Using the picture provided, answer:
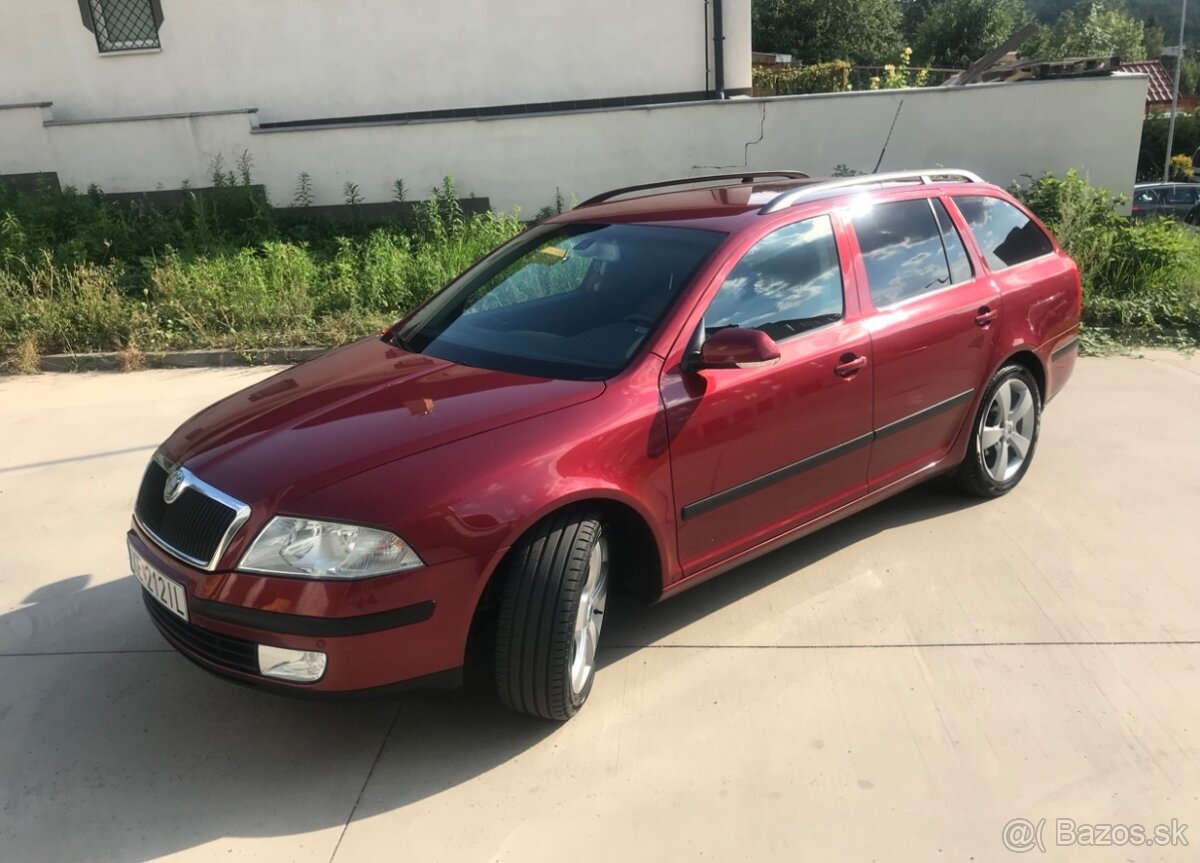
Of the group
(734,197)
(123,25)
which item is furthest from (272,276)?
(734,197)

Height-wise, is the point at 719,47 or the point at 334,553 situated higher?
the point at 719,47

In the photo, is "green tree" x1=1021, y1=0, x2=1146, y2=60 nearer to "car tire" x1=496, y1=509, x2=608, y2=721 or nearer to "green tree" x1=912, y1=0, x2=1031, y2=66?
"green tree" x1=912, y1=0, x2=1031, y2=66

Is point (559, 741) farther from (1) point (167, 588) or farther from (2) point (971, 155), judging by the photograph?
(2) point (971, 155)

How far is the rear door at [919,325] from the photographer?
3873 millimetres

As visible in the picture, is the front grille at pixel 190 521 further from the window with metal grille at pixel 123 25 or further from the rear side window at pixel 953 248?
the window with metal grille at pixel 123 25

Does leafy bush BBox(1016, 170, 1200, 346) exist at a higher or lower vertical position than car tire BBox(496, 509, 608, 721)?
lower

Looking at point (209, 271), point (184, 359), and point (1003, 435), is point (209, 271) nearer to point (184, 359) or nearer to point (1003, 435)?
point (184, 359)

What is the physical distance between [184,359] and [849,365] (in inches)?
240

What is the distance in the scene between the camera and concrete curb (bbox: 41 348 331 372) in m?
7.79

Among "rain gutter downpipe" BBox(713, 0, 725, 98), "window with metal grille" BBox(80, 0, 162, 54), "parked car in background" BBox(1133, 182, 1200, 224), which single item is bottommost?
"parked car in background" BBox(1133, 182, 1200, 224)

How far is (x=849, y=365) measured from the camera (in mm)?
3664

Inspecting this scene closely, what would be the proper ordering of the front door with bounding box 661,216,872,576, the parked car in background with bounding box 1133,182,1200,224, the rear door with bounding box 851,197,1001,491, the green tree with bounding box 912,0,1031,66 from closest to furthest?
the front door with bounding box 661,216,872,576
the rear door with bounding box 851,197,1001,491
the parked car in background with bounding box 1133,182,1200,224
the green tree with bounding box 912,0,1031,66
